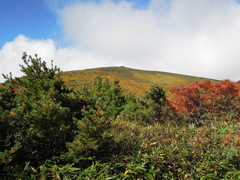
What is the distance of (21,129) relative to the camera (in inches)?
189

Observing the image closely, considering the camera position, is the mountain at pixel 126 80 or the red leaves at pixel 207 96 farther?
the mountain at pixel 126 80

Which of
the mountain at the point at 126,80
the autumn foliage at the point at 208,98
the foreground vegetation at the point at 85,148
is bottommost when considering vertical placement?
the foreground vegetation at the point at 85,148

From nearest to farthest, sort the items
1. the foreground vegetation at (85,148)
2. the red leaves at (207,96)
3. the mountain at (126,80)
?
1. the foreground vegetation at (85,148)
2. the red leaves at (207,96)
3. the mountain at (126,80)

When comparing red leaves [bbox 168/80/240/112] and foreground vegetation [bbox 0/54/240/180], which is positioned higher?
red leaves [bbox 168/80/240/112]

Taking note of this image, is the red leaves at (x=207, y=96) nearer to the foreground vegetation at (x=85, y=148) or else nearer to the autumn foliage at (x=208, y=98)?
the autumn foliage at (x=208, y=98)

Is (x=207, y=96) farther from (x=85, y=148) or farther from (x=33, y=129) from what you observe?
(x=33, y=129)

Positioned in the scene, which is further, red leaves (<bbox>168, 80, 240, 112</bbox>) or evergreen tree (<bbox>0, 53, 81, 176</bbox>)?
red leaves (<bbox>168, 80, 240, 112</bbox>)

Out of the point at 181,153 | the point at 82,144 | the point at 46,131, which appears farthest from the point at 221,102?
the point at 46,131

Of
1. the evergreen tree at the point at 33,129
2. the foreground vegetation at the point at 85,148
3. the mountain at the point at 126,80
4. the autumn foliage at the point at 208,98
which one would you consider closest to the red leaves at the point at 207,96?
the autumn foliage at the point at 208,98

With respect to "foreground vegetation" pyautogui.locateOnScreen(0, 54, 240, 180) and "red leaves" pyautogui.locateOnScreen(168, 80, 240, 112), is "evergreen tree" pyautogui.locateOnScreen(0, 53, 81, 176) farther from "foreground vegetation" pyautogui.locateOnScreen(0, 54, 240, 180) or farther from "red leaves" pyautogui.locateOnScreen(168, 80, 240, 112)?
"red leaves" pyautogui.locateOnScreen(168, 80, 240, 112)

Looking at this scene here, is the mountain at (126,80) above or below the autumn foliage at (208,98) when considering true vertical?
above

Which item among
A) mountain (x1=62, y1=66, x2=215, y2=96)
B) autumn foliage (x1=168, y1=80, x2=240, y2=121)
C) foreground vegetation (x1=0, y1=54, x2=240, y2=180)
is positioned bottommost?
foreground vegetation (x1=0, y1=54, x2=240, y2=180)

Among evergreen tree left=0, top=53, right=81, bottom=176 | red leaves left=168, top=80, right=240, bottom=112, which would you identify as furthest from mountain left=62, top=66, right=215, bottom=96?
evergreen tree left=0, top=53, right=81, bottom=176

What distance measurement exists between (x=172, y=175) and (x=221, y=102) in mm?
8545
